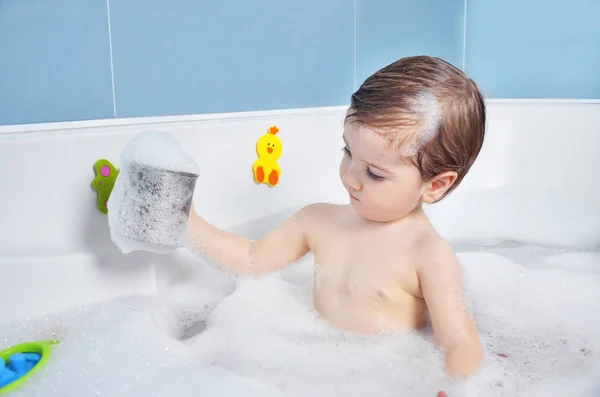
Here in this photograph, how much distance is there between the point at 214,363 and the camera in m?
0.95

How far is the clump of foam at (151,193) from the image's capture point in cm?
95

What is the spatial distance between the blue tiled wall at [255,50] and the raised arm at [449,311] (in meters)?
0.65

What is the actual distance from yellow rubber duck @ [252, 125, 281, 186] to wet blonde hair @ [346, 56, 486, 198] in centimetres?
Result: 44

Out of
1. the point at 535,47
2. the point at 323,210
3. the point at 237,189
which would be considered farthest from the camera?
the point at 535,47

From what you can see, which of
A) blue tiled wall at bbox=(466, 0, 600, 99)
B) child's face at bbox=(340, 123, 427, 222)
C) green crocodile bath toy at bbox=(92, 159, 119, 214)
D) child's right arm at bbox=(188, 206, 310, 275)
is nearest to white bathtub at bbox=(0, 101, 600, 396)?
green crocodile bath toy at bbox=(92, 159, 119, 214)

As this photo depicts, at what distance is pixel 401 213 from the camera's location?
0.99m

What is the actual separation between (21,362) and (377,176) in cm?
53

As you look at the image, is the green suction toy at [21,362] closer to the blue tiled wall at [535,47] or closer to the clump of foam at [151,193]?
the clump of foam at [151,193]

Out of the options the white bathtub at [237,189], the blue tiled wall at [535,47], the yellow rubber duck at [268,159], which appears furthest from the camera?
the blue tiled wall at [535,47]

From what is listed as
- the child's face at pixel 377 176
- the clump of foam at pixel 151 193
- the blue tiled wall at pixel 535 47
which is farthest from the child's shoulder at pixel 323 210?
the blue tiled wall at pixel 535 47

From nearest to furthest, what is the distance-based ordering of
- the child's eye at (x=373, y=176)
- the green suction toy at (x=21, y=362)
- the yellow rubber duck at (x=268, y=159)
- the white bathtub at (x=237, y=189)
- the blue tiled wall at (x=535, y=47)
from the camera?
the green suction toy at (x=21, y=362), the child's eye at (x=373, y=176), the white bathtub at (x=237, y=189), the yellow rubber duck at (x=268, y=159), the blue tiled wall at (x=535, y=47)

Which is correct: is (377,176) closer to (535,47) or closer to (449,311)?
(449,311)

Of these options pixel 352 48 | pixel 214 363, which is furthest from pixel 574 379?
pixel 352 48

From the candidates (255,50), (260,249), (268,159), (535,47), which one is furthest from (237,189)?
(535,47)
